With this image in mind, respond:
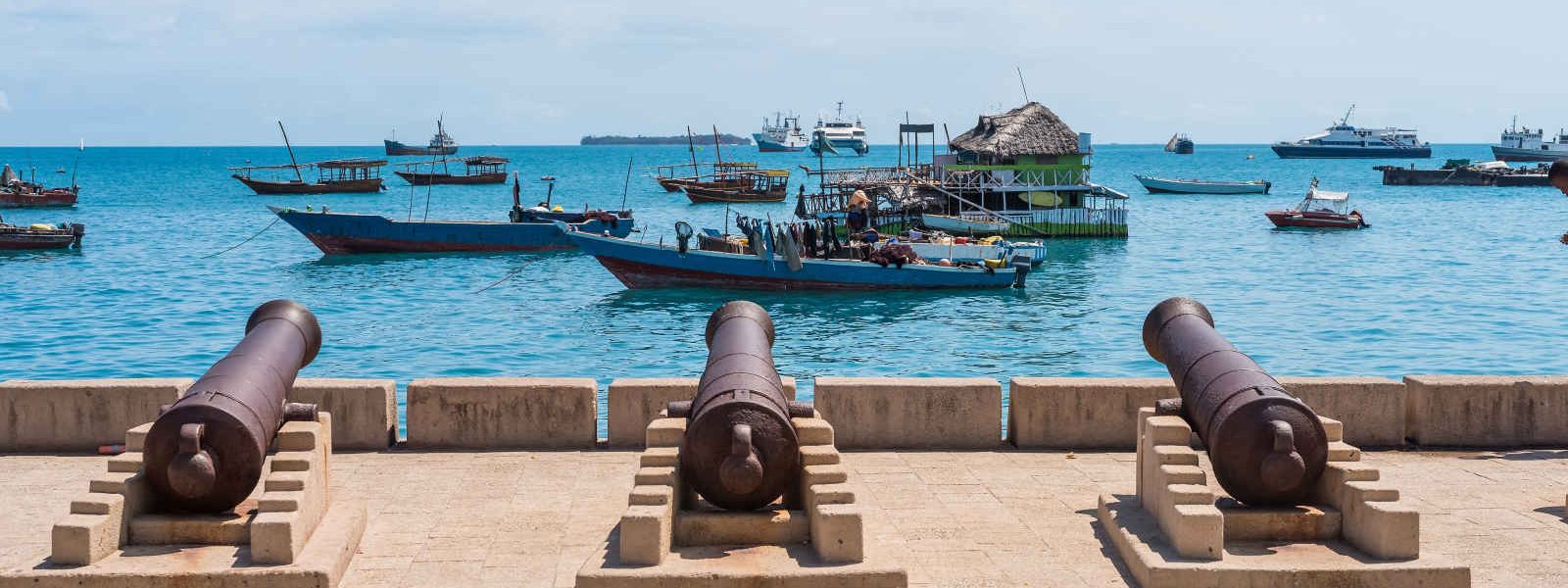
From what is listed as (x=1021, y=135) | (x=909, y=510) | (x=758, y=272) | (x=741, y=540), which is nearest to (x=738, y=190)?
(x=1021, y=135)

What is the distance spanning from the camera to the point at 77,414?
1009 centimetres

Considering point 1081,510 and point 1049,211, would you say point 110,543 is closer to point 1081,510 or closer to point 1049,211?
point 1081,510

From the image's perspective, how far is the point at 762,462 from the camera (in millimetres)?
6887

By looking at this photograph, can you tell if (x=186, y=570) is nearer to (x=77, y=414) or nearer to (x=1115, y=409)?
(x=77, y=414)

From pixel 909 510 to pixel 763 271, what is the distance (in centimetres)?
3084

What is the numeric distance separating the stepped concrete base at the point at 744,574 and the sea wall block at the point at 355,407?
12.7 feet

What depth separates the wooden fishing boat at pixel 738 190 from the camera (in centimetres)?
8912

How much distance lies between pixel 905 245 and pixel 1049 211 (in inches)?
923

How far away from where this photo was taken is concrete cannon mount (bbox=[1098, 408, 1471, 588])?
22.3ft

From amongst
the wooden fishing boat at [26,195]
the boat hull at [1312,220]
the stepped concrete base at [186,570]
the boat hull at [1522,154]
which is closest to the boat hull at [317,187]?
the wooden fishing boat at [26,195]

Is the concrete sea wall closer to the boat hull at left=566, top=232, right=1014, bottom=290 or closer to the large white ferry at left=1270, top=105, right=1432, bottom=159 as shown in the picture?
the boat hull at left=566, top=232, right=1014, bottom=290

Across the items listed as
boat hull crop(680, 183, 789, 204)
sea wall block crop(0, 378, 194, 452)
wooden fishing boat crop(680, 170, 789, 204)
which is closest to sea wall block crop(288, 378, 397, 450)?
sea wall block crop(0, 378, 194, 452)

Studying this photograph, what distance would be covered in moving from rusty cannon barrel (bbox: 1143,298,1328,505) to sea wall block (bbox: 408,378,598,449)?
442 cm

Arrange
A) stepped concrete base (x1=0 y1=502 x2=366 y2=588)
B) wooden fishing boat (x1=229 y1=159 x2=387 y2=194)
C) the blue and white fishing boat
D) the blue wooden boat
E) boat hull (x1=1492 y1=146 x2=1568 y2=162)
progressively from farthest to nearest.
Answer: boat hull (x1=1492 y1=146 x2=1568 y2=162) → wooden fishing boat (x1=229 y1=159 x2=387 y2=194) → the blue and white fishing boat → the blue wooden boat → stepped concrete base (x1=0 y1=502 x2=366 y2=588)
